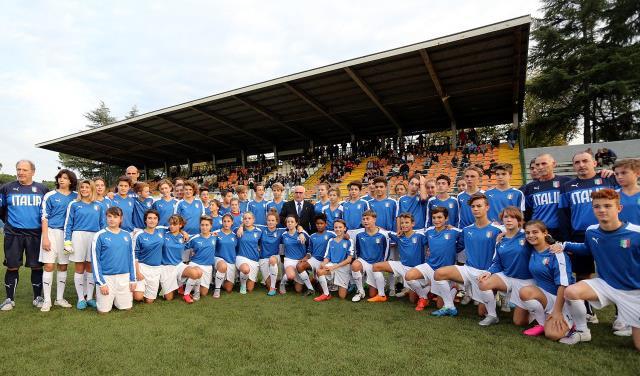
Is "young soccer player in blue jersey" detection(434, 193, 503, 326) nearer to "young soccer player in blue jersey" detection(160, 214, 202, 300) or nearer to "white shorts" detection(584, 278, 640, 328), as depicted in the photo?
"white shorts" detection(584, 278, 640, 328)

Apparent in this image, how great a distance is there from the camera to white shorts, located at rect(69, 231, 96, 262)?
4.88m

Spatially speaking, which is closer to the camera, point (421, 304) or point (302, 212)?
point (421, 304)

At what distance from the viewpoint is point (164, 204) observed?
598cm

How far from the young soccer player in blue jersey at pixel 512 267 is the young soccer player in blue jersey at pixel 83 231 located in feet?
17.0

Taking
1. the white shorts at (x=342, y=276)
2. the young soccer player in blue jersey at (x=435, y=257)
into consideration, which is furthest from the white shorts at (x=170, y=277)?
the young soccer player in blue jersey at (x=435, y=257)

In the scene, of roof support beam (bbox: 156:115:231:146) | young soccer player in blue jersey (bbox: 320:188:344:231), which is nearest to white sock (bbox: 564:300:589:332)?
young soccer player in blue jersey (bbox: 320:188:344:231)

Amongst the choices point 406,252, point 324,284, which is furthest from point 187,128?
point 406,252

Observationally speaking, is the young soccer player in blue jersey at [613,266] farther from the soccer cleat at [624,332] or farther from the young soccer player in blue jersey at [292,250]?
the young soccer player in blue jersey at [292,250]

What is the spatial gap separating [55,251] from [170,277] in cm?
154

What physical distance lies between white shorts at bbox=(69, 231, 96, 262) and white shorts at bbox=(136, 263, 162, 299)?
718mm

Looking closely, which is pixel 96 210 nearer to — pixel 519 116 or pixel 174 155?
pixel 519 116

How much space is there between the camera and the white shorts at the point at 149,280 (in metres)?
5.15

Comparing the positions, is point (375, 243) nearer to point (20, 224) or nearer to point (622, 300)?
point (622, 300)

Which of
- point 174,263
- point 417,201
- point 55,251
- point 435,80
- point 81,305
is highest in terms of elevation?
point 435,80
